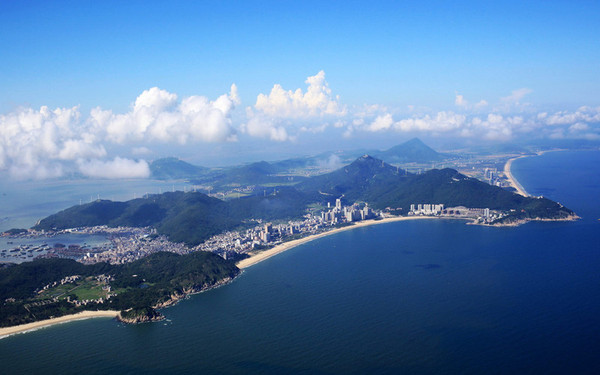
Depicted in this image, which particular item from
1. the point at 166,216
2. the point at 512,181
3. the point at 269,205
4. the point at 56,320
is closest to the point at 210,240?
the point at 166,216

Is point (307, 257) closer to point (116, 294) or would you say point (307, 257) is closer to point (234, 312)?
point (234, 312)

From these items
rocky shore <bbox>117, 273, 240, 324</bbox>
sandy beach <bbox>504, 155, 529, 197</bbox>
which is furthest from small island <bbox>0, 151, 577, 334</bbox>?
sandy beach <bbox>504, 155, 529, 197</bbox>

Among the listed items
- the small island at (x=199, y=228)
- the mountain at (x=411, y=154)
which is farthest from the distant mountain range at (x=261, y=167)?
the small island at (x=199, y=228)

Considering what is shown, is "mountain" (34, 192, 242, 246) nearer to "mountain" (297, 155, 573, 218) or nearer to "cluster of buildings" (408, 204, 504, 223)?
"mountain" (297, 155, 573, 218)

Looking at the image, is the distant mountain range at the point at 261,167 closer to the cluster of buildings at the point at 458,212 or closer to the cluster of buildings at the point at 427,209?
the cluster of buildings at the point at 427,209

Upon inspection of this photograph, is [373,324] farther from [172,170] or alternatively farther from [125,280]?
[172,170]
